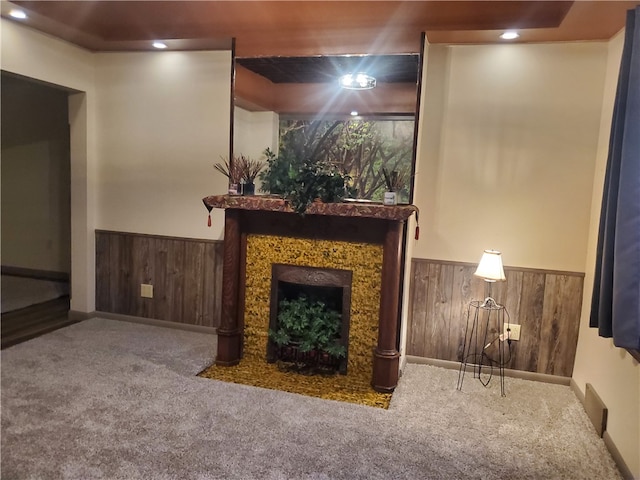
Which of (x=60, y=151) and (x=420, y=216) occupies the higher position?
(x=60, y=151)

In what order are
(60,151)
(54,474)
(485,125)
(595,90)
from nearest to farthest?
(54,474) < (595,90) < (485,125) < (60,151)

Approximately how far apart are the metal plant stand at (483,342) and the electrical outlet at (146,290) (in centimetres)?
250

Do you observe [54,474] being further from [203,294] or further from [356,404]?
[203,294]

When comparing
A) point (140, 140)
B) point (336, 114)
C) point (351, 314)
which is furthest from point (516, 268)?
point (140, 140)

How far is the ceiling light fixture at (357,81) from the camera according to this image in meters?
2.99

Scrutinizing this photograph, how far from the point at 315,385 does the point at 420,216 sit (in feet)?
4.31

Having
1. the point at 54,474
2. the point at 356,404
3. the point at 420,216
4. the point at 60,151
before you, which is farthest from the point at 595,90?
the point at 60,151

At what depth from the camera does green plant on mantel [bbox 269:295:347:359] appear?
301 cm

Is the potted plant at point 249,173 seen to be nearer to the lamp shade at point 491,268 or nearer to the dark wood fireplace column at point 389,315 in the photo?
the dark wood fireplace column at point 389,315

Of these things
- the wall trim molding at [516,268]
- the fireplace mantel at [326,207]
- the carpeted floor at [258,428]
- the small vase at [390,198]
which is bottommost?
the carpeted floor at [258,428]

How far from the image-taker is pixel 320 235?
3033mm

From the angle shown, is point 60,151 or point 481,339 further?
point 60,151

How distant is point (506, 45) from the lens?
9.71 ft

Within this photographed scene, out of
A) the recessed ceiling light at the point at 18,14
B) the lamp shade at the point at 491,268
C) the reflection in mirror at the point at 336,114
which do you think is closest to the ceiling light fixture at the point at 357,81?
the reflection in mirror at the point at 336,114
